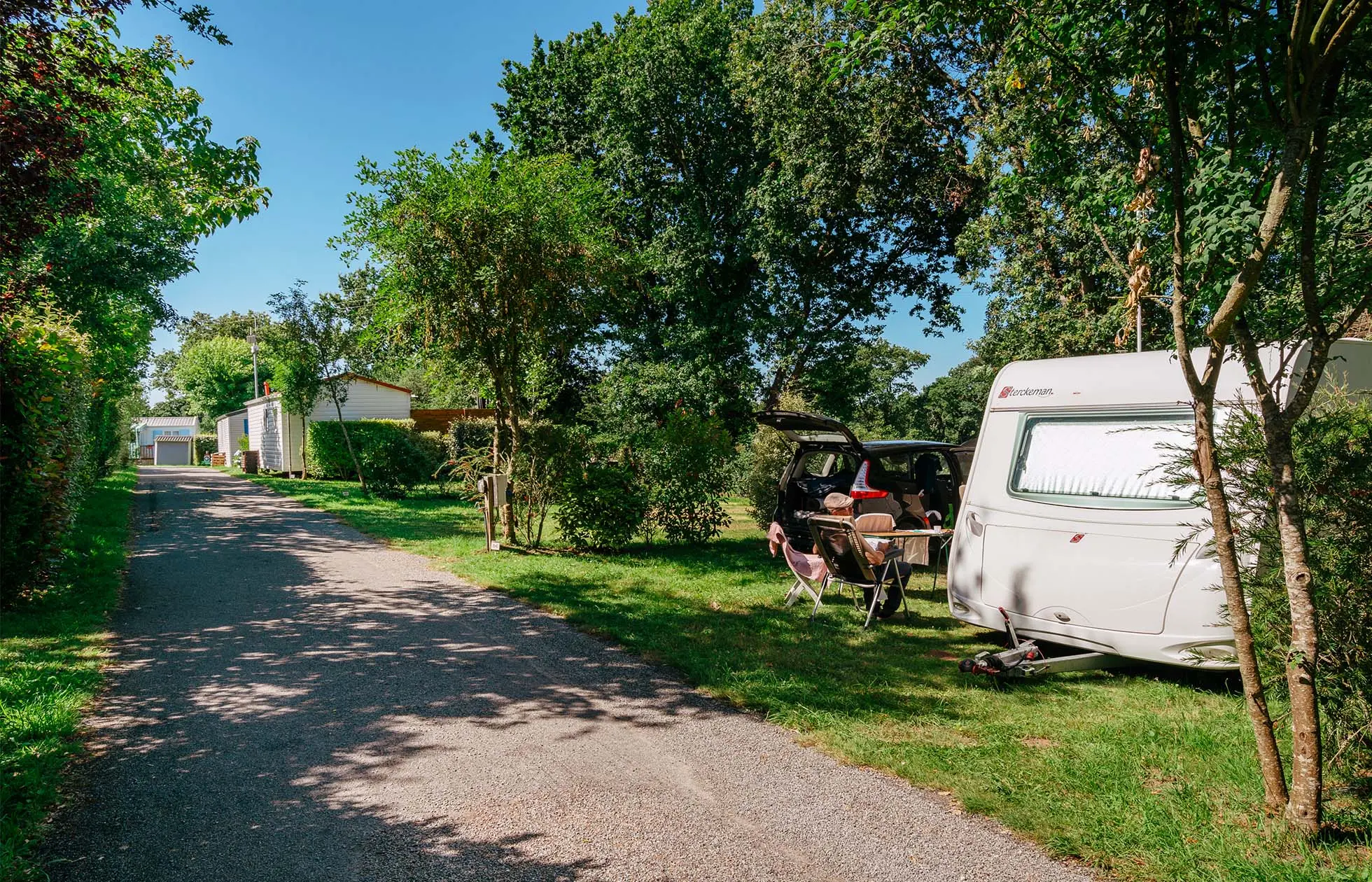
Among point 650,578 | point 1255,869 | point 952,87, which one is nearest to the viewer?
point 1255,869

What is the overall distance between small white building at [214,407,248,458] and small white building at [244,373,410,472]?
28.5 ft

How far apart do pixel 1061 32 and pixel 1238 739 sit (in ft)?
13.2

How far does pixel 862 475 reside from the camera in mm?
9773

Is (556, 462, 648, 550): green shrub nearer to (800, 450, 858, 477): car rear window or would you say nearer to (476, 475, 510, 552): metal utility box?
(476, 475, 510, 552): metal utility box

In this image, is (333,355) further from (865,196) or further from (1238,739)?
(1238,739)

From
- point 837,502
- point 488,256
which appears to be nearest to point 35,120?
point 488,256

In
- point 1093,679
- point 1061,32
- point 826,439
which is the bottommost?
point 1093,679

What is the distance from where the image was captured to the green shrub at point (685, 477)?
474 inches

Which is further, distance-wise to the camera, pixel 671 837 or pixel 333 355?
pixel 333 355

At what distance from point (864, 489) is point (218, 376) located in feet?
195

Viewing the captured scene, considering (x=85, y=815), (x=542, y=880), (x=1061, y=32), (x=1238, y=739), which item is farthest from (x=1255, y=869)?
(x=85, y=815)

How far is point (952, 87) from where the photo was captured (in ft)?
52.0

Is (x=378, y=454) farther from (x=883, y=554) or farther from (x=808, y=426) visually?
(x=883, y=554)

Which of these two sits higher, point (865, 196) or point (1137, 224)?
point (865, 196)
